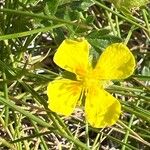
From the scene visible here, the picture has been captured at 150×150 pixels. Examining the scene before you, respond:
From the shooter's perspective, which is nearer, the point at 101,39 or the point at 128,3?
the point at 128,3

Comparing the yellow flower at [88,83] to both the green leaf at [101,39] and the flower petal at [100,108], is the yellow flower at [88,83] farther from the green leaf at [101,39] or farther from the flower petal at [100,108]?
the green leaf at [101,39]

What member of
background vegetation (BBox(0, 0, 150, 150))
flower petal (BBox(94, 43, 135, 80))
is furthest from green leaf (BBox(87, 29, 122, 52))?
flower petal (BBox(94, 43, 135, 80))

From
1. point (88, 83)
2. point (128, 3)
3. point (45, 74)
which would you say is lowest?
point (45, 74)

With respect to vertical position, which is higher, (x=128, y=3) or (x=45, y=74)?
(x=128, y=3)

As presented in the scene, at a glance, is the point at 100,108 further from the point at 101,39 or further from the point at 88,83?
the point at 101,39

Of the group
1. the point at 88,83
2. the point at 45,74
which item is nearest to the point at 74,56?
the point at 88,83

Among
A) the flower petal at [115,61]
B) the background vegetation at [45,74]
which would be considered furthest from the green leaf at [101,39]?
the flower petal at [115,61]
